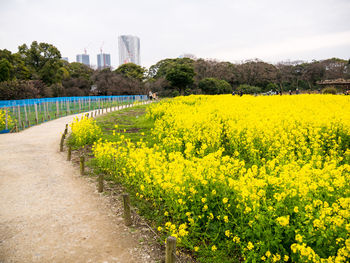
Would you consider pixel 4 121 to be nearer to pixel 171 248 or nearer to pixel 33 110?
pixel 33 110

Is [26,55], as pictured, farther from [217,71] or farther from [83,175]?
[83,175]

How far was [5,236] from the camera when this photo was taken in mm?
4395

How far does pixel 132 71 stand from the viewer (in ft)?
183

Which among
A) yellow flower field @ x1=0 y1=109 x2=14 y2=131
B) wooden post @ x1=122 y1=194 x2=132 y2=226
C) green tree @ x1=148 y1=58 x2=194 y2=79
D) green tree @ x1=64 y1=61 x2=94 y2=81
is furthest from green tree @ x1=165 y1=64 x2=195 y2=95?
wooden post @ x1=122 y1=194 x2=132 y2=226

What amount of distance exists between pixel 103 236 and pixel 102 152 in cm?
328

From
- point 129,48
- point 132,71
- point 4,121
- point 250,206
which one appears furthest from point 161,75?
point 129,48

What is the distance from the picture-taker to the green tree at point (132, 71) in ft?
181

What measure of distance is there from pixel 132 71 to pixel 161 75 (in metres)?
6.54

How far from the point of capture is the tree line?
38.2 meters

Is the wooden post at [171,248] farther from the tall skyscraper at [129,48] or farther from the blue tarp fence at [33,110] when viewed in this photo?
the tall skyscraper at [129,48]

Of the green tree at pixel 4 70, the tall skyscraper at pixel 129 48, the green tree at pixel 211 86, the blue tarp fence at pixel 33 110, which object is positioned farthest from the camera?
the tall skyscraper at pixel 129 48

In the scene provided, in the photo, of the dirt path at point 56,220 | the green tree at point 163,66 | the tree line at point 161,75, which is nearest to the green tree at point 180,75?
the tree line at point 161,75

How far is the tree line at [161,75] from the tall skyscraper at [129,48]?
89639 millimetres

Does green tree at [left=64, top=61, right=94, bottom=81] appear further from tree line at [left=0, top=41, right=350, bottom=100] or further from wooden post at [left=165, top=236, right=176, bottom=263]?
wooden post at [left=165, top=236, right=176, bottom=263]
